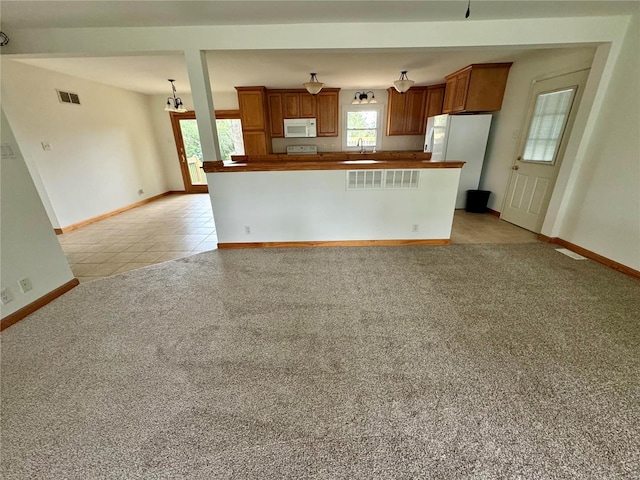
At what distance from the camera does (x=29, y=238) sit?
7.16 feet

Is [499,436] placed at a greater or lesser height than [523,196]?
lesser

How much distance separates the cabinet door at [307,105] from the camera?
577 cm

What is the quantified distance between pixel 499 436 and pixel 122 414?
1851mm

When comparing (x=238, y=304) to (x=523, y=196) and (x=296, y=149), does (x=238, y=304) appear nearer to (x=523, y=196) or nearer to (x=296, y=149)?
(x=523, y=196)

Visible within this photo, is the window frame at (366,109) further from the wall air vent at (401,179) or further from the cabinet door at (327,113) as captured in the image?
the wall air vent at (401,179)

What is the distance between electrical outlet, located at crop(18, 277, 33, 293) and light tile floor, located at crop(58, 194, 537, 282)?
1.83ft

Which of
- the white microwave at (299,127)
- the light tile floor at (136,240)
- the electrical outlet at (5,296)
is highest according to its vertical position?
the white microwave at (299,127)

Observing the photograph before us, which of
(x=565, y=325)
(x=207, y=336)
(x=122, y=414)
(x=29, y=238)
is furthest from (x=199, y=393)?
(x=565, y=325)

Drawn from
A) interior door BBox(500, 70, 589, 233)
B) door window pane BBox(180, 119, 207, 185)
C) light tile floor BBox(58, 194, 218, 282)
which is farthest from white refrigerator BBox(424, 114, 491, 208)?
door window pane BBox(180, 119, 207, 185)

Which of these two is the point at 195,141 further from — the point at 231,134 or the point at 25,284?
the point at 25,284

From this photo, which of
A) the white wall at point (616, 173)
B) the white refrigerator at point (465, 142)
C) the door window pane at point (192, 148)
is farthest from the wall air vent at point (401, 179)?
the door window pane at point (192, 148)

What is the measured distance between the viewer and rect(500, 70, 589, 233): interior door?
324cm

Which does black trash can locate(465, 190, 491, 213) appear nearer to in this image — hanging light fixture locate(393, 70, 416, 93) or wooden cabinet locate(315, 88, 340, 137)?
hanging light fixture locate(393, 70, 416, 93)

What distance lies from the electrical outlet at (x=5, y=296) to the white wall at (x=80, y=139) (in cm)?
269
